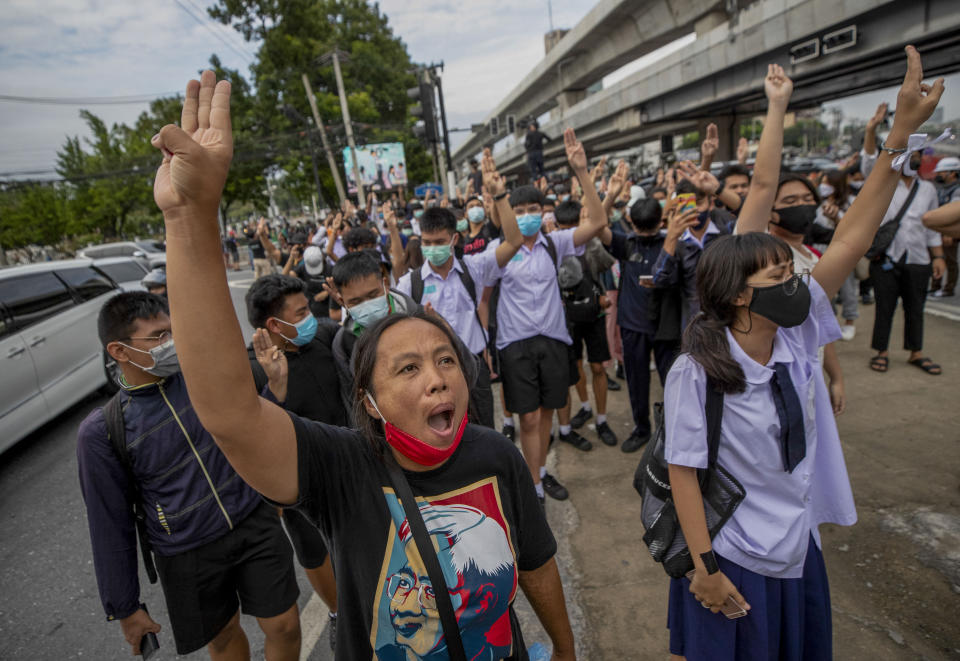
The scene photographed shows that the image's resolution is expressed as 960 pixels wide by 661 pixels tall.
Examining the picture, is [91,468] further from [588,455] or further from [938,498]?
[938,498]

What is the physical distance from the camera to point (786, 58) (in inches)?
550

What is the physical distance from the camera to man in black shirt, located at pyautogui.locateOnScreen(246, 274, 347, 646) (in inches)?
102

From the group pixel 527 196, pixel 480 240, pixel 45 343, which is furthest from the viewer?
pixel 480 240

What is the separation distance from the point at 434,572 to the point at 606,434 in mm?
3572

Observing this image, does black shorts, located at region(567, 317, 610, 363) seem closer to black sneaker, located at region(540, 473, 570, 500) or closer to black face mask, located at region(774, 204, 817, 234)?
black sneaker, located at region(540, 473, 570, 500)

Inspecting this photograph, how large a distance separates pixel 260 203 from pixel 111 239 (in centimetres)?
1287

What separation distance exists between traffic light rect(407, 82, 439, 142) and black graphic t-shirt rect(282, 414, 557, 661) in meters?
10.8

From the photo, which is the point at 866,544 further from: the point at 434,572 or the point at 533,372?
the point at 434,572

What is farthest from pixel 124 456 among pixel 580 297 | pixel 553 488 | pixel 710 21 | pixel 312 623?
pixel 710 21

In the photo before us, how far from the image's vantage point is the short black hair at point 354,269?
2873 millimetres

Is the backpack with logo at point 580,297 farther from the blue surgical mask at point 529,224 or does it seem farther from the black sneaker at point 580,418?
the black sneaker at point 580,418

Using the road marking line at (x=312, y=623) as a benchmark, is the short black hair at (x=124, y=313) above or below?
above

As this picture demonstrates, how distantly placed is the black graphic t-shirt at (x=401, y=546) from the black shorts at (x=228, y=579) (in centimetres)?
101

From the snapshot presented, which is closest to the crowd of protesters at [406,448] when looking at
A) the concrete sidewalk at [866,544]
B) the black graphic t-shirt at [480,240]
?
the concrete sidewalk at [866,544]
